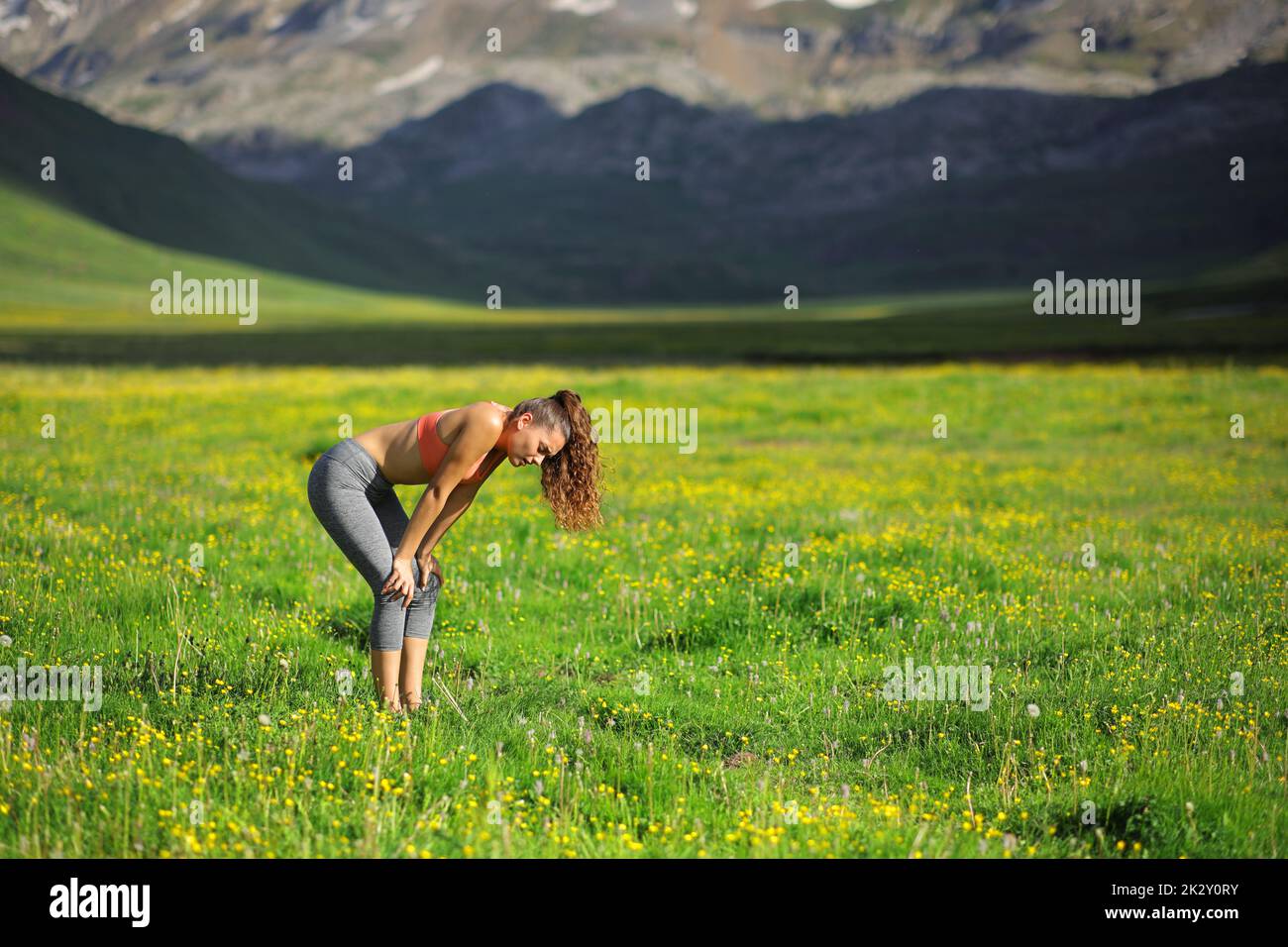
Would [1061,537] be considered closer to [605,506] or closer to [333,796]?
[605,506]

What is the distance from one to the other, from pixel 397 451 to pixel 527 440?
1019 mm

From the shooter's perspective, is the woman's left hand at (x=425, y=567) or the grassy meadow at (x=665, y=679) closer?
the grassy meadow at (x=665, y=679)

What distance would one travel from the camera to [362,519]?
23.8 feet

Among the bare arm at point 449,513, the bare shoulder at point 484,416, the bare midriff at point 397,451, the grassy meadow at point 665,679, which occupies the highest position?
the bare shoulder at point 484,416

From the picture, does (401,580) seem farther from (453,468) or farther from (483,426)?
(483,426)

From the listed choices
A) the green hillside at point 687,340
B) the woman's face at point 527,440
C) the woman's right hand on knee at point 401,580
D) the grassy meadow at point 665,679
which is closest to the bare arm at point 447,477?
the woman's right hand on knee at point 401,580

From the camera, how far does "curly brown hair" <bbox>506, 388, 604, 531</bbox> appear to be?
7141 millimetres

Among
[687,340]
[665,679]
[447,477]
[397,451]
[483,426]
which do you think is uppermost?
[687,340]

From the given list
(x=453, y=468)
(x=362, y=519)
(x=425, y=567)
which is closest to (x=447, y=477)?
(x=453, y=468)

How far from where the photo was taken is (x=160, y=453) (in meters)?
22.4

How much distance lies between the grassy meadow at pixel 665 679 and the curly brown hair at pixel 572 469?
122 cm

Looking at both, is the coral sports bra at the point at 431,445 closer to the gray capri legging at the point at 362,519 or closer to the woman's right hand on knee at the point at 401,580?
the gray capri legging at the point at 362,519

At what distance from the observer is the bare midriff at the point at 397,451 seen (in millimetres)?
7320
